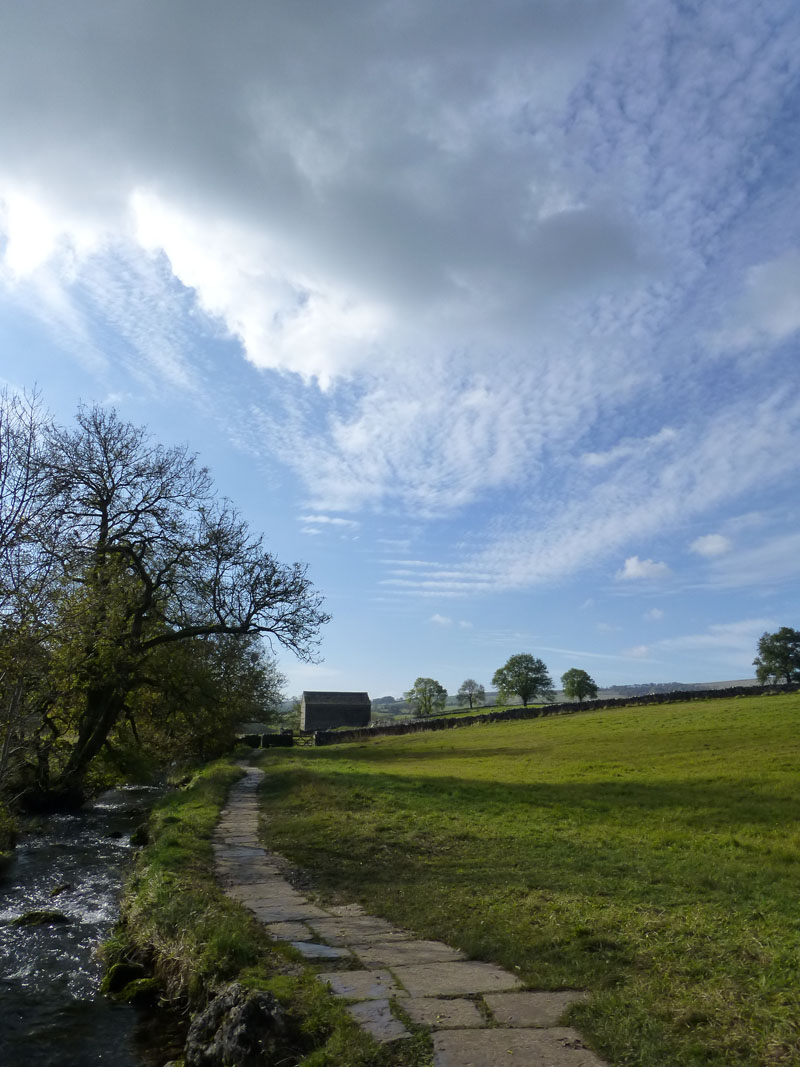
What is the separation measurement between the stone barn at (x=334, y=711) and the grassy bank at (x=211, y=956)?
72.7m

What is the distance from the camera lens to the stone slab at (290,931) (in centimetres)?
748

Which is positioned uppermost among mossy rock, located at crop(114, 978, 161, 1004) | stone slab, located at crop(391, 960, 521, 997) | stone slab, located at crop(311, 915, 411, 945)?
stone slab, located at crop(311, 915, 411, 945)

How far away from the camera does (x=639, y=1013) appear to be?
506 cm

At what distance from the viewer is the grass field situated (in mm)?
5062

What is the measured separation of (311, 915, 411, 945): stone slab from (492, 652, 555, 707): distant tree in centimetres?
10915

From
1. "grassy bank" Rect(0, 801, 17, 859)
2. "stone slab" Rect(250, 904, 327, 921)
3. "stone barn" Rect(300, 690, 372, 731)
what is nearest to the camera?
"stone slab" Rect(250, 904, 327, 921)

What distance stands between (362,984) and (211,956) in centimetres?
178

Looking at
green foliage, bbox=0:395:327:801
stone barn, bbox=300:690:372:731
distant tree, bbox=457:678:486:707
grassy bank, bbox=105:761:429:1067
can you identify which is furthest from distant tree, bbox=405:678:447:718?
grassy bank, bbox=105:761:429:1067

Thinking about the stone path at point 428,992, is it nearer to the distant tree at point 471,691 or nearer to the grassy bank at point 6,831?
the grassy bank at point 6,831

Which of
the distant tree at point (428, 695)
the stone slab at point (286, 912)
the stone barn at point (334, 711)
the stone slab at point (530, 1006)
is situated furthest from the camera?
the distant tree at point (428, 695)

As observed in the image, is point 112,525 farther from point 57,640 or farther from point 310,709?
point 310,709

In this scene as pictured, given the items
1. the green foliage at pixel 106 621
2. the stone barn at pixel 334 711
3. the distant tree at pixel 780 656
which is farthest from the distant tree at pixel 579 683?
the green foliage at pixel 106 621

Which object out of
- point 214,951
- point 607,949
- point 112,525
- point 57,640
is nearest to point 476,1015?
point 607,949

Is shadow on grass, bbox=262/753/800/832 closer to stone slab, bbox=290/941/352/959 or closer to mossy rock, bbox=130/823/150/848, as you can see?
mossy rock, bbox=130/823/150/848
